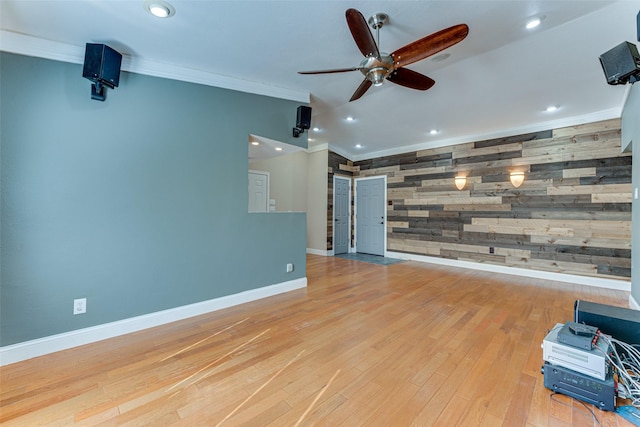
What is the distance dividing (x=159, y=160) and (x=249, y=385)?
2333mm

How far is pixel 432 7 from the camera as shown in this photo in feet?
→ 7.10

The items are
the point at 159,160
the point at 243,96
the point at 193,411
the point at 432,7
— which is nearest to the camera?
the point at 193,411

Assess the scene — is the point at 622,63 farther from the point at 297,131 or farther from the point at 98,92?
the point at 98,92

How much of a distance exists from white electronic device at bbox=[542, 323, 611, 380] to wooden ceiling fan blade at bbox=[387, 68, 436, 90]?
2.36m

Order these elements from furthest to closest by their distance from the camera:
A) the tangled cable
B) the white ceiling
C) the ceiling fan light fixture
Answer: the ceiling fan light fixture → the white ceiling → the tangled cable

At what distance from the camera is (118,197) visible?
2.57 m

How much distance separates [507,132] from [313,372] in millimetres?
5509

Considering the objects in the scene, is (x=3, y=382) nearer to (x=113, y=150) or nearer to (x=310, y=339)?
(x=113, y=150)

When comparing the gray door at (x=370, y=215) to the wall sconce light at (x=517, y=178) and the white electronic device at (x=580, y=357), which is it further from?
the white electronic device at (x=580, y=357)

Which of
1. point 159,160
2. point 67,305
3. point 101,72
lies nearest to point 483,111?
point 159,160

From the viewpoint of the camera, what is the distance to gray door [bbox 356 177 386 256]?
693cm

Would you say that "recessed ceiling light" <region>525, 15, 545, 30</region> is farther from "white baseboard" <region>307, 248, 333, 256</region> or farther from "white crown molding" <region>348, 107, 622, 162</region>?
"white baseboard" <region>307, 248, 333, 256</region>

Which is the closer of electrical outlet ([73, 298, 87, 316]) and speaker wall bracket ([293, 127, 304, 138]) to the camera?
electrical outlet ([73, 298, 87, 316])

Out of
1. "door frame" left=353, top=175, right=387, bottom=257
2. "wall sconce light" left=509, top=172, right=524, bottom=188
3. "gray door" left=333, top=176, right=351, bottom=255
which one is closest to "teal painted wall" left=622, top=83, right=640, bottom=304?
"wall sconce light" left=509, top=172, right=524, bottom=188
